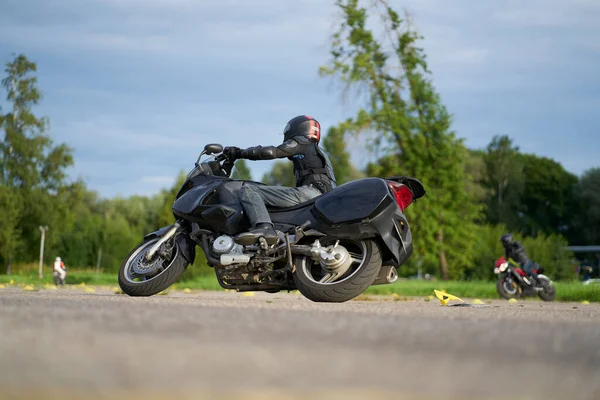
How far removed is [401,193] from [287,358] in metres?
5.04

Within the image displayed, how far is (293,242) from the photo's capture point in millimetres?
7941

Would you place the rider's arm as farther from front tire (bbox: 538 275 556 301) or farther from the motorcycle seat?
front tire (bbox: 538 275 556 301)

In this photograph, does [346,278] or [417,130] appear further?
[417,130]

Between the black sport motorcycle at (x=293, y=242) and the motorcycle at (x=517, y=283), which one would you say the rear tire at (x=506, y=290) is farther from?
the black sport motorcycle at (x=293, y=242)

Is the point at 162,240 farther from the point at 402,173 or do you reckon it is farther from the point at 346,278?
the point at 402,173

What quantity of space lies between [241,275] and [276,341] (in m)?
4.47

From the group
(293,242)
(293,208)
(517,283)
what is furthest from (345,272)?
(517,283)

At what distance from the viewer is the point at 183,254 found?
344 inches

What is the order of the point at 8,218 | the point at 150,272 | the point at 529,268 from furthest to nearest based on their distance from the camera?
the point at 8,218
the point at 529,268
the point at 150,272

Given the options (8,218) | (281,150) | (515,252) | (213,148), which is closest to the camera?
(281,150)

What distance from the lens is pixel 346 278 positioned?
7.64m

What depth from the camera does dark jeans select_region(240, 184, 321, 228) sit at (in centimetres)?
818

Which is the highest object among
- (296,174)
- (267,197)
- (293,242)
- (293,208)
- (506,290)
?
(296,174)

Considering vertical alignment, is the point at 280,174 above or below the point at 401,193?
above
